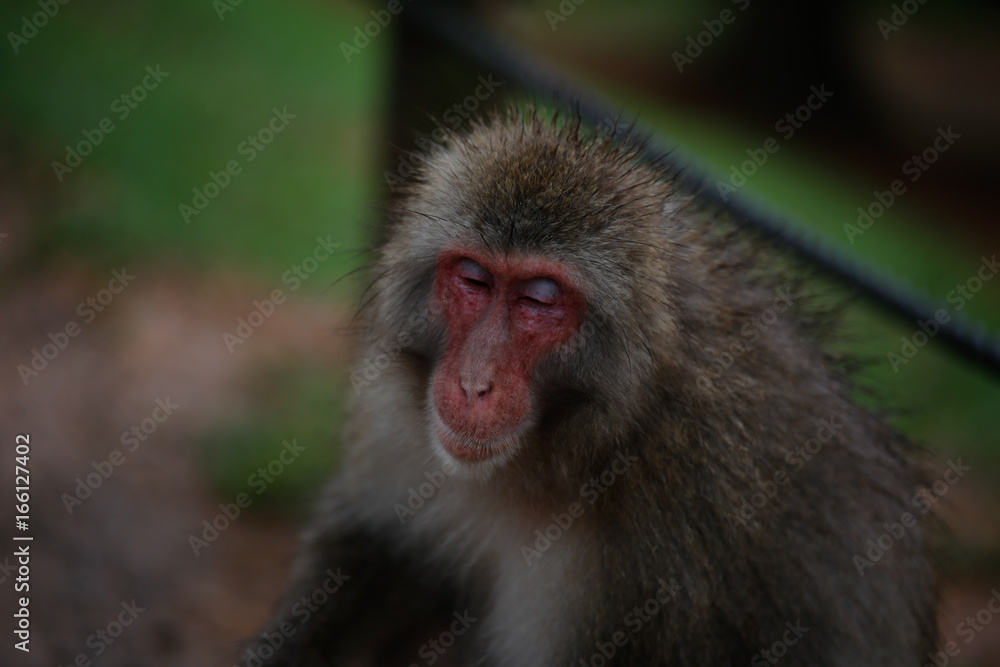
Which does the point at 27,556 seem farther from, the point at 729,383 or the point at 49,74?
the point at 49,74

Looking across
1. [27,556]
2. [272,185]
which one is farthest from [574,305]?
[272,185]

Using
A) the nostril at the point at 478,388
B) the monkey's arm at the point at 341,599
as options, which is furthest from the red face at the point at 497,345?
the monkey's arm at the point at 341,599

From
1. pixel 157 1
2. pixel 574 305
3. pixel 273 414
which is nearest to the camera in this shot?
pixel 574 305

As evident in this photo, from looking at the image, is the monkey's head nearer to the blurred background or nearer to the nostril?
the nostril

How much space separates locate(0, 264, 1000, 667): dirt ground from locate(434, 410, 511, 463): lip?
5.31 ft

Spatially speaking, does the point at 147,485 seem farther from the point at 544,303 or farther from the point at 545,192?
the point at 545,192

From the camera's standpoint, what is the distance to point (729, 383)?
3.20 meters

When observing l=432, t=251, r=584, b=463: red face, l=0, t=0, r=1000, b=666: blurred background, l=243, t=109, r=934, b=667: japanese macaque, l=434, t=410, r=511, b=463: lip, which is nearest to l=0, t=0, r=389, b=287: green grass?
l=0, t=0, r=1000, b=666: blurred background

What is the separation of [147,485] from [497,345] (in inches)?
131

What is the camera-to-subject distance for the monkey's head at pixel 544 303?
3.00m

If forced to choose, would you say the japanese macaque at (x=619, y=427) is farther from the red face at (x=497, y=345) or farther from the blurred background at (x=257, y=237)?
the blurred background at (x=257, y=237)

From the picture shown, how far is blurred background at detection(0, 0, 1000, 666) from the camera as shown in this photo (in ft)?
16.4

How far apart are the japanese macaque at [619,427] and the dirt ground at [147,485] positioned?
1320mm

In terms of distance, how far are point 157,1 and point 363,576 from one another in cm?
839
